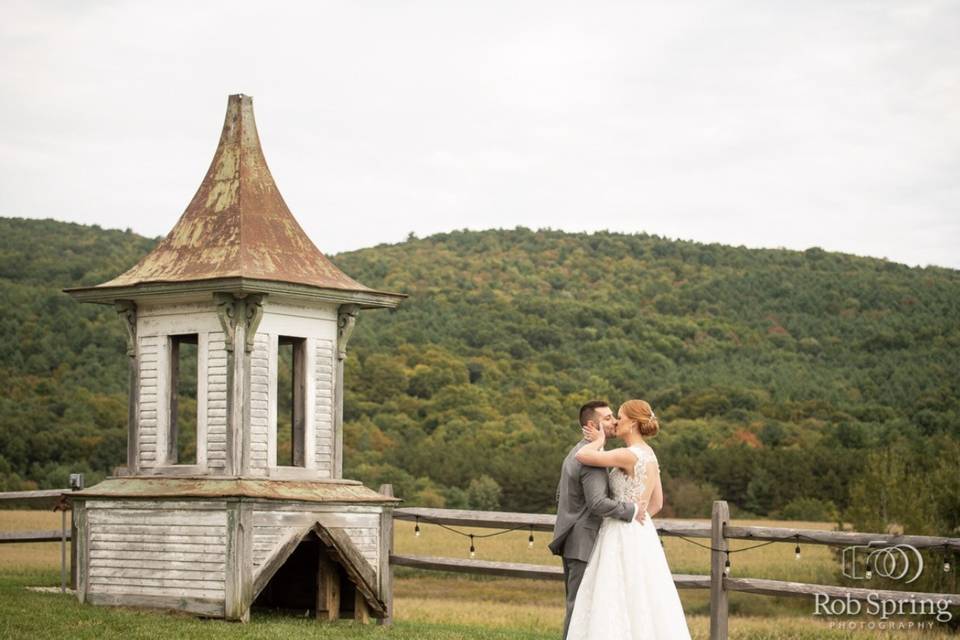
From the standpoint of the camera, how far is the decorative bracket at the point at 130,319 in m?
16.5

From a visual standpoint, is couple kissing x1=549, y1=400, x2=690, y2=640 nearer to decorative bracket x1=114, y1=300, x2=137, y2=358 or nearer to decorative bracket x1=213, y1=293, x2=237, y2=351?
decorative bracket x1=213, y1=293, x2=237, y2=351

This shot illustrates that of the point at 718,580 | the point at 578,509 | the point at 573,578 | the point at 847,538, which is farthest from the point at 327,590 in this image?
the point at 847,538

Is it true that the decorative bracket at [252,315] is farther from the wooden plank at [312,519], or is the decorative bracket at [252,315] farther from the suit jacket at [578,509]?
the suit jacket at [578,509]

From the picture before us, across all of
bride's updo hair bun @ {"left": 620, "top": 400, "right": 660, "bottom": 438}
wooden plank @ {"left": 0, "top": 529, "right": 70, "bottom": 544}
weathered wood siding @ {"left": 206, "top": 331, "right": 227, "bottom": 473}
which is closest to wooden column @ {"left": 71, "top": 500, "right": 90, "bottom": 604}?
weathered wood siding @ {"left": 206, "top": 331, "right": 227, "bottom": 473}

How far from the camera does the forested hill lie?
Result: 5678cm

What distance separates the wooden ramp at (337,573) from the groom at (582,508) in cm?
503

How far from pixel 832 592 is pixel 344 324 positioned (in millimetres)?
6810

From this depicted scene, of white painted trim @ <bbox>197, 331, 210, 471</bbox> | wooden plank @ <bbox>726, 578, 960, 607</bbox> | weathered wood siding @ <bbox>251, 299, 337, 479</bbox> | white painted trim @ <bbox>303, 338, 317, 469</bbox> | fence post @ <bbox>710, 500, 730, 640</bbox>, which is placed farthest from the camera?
white painted trim @ <bbox>303, 338, 317, 469</bbox>

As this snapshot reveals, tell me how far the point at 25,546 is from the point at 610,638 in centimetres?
3135

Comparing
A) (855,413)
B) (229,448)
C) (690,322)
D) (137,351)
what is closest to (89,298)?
(137,351)

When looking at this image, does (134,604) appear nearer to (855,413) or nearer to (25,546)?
(25,546)

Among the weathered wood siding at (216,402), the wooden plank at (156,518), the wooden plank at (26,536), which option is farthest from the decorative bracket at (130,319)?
the wooden plank at (26,536)

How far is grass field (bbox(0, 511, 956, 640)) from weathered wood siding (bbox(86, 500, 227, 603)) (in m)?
0.36

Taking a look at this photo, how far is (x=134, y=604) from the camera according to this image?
15.2m
